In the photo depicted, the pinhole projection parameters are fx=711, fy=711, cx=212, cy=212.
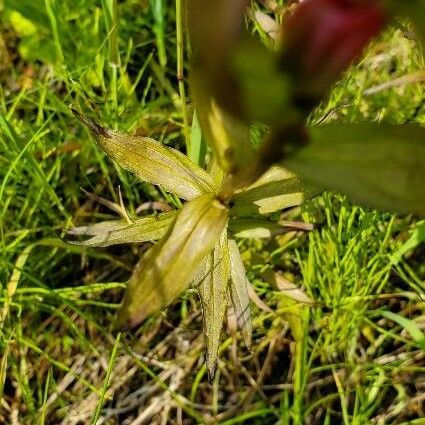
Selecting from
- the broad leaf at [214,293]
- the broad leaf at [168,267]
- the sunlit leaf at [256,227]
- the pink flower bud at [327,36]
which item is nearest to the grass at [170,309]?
the sunlit leaf at [256,227]

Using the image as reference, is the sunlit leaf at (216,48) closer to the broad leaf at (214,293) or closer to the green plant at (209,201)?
the green plant at (209,201)

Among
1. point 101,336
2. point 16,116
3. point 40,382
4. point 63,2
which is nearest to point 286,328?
point 101,336

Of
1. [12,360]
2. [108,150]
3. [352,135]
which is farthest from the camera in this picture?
[12,360]

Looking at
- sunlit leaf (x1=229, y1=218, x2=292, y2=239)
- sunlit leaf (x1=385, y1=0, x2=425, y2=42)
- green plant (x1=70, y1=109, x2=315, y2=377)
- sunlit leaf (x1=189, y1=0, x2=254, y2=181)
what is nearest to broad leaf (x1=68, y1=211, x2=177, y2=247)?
green plant (x1=70, y1=109, x2=315, y2=377)

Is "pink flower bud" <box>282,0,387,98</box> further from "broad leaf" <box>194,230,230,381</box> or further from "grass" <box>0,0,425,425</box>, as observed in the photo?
"grass" <box>0,0,425,425</box>

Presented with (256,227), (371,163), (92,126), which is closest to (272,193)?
(256,227)

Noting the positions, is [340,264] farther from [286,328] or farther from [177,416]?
[177,416]

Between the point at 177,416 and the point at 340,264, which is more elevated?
the point at 340,264
